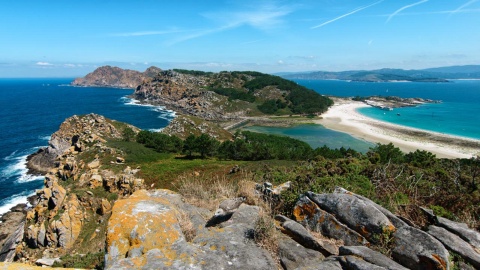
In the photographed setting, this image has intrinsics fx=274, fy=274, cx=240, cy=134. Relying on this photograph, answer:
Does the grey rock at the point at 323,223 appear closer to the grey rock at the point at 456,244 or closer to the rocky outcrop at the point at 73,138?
the grey rock at the point at 456,244

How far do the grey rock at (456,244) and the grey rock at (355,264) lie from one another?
7.42ft

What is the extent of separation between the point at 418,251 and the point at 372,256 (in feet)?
3.46

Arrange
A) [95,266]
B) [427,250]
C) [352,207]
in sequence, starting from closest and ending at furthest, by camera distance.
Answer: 1. [427,250]
2. [352,207]
3. [95,266]

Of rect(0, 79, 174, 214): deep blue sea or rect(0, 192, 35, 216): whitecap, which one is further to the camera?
rect(0, 79, 174, 214): deep blue sea

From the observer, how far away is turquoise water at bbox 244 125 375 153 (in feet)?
259

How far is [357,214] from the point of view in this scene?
6.94 metres

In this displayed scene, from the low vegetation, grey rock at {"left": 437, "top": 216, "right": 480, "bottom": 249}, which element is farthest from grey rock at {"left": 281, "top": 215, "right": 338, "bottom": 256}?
grey rock at {"left": 437, "top": 216, "right": 480, "bottom": 249}

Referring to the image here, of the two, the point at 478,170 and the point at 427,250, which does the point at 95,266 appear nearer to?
the point at 427,250

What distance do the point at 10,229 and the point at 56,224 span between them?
18.4 m

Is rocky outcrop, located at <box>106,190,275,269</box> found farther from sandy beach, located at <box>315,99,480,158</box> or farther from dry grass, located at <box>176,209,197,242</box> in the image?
sandy beach, located at <box>315,99,480,158</box>

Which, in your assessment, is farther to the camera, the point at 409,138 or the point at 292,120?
the point at 292,120

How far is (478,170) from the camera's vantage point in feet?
59.3

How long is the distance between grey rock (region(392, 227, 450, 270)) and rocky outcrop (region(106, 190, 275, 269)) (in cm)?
287

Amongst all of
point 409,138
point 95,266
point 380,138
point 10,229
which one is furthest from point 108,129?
point 409,138
